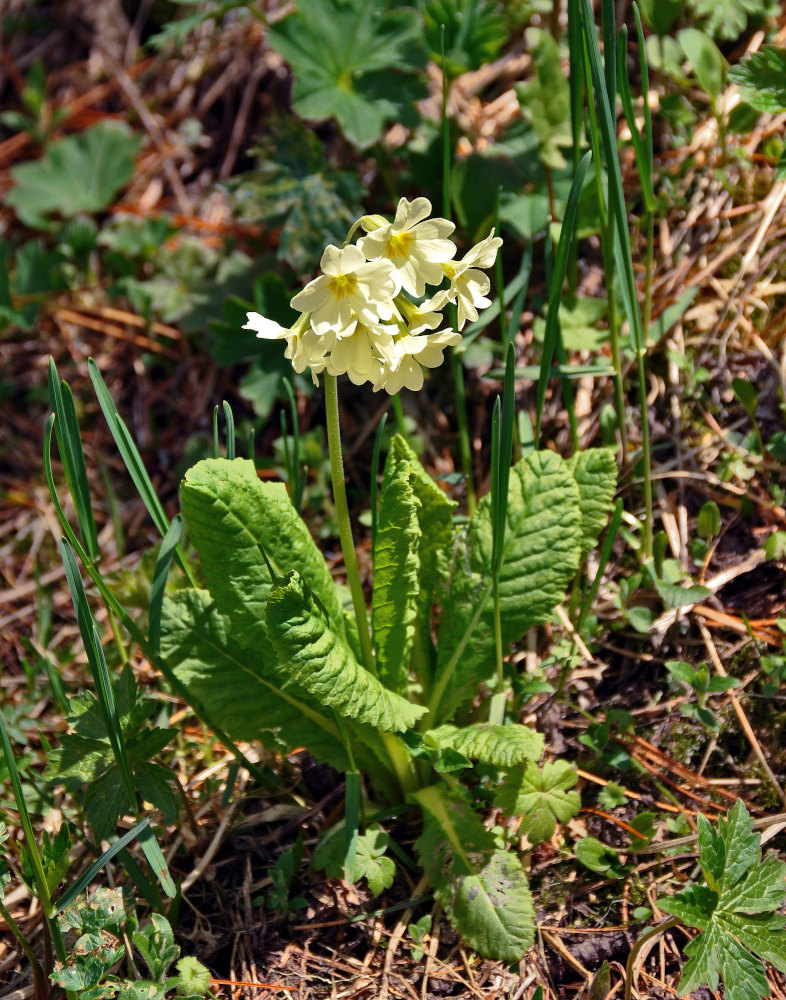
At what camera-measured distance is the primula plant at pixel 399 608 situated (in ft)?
4.82

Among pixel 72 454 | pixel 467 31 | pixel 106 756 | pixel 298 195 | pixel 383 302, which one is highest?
pixel 467 31

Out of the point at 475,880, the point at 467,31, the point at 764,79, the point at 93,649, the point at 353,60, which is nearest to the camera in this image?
the point at 93,649

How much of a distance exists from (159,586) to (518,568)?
757mm

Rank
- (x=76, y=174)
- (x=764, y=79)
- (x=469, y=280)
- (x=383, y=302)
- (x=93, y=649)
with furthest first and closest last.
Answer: (x=76, y=174) → (x=764, y=79) → (x=93, y=649) → (x=469, y=280) → (x=383, y=302)

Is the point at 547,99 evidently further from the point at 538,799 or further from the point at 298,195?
the point at 538,799

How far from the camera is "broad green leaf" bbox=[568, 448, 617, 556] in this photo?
6.64 feet

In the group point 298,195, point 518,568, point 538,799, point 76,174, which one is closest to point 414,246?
point 518,568

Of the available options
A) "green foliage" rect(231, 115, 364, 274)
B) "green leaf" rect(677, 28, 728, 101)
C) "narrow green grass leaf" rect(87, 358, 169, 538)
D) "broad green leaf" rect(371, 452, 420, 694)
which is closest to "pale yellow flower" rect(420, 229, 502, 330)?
"broad green leaf" rect(371, 452, 420, 694)

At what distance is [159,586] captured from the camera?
1862 mm

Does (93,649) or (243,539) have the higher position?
(243,539)

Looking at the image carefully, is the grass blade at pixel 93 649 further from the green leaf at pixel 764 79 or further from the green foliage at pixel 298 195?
the green leaf at pixel 764 79

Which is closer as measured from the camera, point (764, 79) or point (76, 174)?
point (764, 79)

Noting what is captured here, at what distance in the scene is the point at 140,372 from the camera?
3088 mm

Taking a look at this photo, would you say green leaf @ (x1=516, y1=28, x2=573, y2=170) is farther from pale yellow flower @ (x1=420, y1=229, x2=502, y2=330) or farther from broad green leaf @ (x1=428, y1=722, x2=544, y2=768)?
broad green leaf @ (x1=428, y1=722, x2=544, y2=768)
